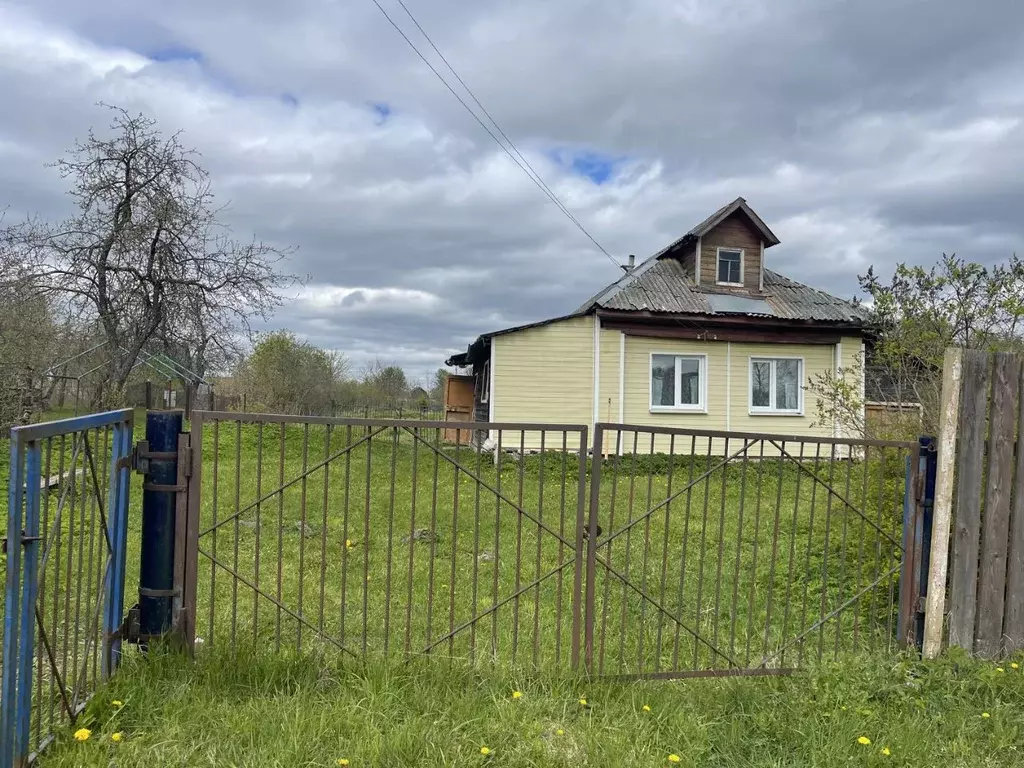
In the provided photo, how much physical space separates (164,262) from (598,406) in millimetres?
8604

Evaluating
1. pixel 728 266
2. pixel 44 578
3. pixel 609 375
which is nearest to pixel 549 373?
pixel 609 375

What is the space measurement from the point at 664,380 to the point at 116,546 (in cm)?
1277

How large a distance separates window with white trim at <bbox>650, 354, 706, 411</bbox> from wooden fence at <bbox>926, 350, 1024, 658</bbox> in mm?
10857

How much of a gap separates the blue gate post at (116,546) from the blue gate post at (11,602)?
706mm

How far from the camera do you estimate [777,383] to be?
1505 centimetres

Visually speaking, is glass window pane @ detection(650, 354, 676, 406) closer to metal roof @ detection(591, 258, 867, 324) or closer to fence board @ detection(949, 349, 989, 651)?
metal roof @ detection(591, 258, 867, 324)

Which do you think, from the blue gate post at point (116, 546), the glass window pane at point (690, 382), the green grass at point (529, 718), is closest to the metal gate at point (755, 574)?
the green grass at point (529, 718)

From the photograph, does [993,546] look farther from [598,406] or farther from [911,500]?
[598,406]

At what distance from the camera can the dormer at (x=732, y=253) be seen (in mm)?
15352

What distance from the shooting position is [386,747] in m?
2.67

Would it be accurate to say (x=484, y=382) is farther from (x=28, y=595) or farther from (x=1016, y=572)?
(x=28, y=595)

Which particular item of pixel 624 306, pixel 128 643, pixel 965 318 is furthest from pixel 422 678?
pixel 624 306

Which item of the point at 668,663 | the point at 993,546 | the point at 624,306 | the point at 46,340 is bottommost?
the point at 668,663

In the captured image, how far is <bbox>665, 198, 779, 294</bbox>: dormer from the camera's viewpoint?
1535 centimetres
